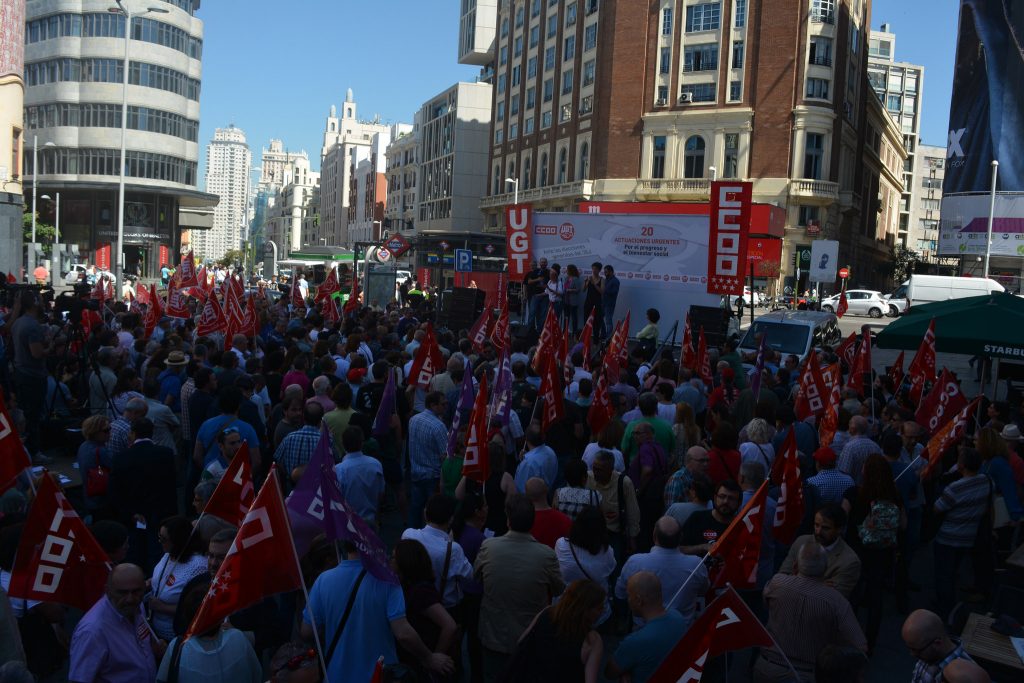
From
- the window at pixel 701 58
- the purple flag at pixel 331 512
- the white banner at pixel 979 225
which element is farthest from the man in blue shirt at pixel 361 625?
the window at pixel 701 58

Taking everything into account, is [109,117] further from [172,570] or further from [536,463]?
[172,570]

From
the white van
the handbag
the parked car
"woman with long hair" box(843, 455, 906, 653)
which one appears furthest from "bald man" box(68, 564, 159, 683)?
the parked car

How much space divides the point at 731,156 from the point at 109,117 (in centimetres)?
4451

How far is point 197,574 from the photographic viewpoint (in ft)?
17.1

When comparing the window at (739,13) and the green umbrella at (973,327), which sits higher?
the window at (739,13)

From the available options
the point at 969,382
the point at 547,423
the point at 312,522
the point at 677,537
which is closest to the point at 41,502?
the point at 312,522

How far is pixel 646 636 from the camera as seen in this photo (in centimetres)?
467

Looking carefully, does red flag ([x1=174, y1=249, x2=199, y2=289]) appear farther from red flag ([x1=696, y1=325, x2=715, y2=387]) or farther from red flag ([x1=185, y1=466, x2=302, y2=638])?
red flag ([x1=185, y1=466, x2=302, y2=638])

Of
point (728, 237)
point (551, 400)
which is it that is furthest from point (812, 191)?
point (551, 400)

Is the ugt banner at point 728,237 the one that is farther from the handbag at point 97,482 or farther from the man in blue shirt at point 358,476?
the handbag at point 97,482

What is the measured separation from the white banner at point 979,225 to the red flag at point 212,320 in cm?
4405

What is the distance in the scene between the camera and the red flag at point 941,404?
11.0m

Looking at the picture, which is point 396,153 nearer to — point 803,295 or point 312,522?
point 803,295

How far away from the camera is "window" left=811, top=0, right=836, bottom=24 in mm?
55344
